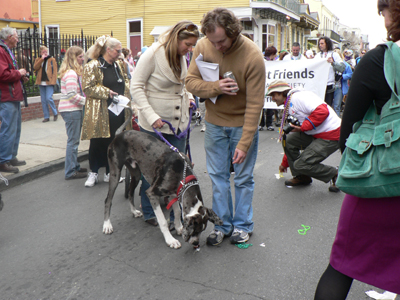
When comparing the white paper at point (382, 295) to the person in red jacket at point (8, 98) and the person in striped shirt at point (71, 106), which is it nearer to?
the person in striped shirt at point (71, 106)

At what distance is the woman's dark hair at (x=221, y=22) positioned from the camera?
300 centimetres

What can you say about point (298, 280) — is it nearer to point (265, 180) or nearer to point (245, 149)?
point (245, 149)

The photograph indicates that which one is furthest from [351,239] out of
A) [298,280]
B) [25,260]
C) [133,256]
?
[25,260]

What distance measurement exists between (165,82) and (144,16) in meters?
22.8

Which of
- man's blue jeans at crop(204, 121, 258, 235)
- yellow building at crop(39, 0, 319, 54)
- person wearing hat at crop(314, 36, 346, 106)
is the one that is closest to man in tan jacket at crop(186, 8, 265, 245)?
man's blue jeans at crop(204, 121, 258, 235)

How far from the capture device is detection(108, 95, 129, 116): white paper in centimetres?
526

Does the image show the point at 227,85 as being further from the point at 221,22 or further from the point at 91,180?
the point at 91,180

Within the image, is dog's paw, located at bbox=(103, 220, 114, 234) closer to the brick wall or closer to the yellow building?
the brick wall

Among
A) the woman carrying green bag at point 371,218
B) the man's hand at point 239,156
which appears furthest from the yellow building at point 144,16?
the woman carrying green bag at point 371,218

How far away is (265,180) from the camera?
5.81 metres

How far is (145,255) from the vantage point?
3.51 m

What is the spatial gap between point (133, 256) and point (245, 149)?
56.7 inches

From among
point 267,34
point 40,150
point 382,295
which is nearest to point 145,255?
point 382,295

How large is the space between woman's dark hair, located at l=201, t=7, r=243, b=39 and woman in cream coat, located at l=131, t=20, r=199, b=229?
534mm
